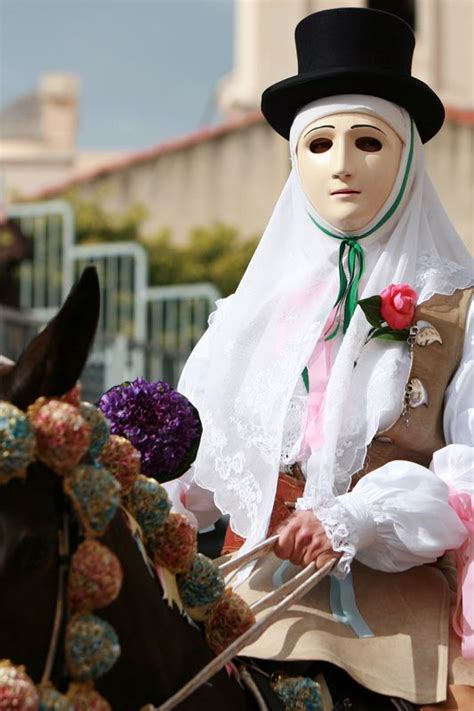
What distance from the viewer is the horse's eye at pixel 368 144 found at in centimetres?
314

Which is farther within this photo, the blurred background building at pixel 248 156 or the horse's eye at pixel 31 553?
the blurred background building at pixel 248 156

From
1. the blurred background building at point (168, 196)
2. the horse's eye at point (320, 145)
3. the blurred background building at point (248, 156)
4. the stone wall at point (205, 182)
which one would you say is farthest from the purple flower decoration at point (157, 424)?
the stone wall at point (205, 182)

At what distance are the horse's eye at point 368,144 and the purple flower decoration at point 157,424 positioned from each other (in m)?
0.76

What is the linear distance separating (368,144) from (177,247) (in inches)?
634

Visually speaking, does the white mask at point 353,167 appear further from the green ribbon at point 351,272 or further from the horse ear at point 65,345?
the horse ear at point 65,345

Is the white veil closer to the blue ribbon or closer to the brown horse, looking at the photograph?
the blue ribbon

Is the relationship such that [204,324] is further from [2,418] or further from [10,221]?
[2,418]

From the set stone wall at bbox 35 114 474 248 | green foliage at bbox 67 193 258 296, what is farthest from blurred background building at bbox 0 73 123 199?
green foliage at bbox 67 193 258 296

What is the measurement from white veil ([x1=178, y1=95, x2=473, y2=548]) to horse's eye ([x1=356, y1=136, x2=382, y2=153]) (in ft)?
0.18

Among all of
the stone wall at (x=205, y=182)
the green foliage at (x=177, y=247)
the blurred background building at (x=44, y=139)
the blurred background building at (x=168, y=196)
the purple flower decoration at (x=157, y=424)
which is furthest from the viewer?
the blurred background building at (x=44, y=139)

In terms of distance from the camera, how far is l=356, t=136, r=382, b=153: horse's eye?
3.14 metres

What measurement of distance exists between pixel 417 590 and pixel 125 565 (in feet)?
3.02

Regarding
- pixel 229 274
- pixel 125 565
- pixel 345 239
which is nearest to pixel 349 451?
pixel 345 239

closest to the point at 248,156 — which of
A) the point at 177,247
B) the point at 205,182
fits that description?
the point at 205,182
